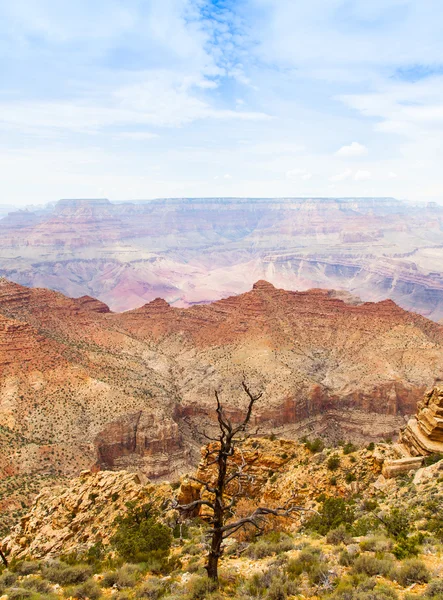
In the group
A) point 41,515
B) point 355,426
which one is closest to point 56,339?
point 41,515

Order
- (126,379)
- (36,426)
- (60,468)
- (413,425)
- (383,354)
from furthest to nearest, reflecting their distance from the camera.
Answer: (383,354) → (126,379) → (36,426) → (60,468) → (413,425)

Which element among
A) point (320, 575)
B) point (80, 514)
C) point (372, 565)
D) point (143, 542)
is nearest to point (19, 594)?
A: point (143, 542)

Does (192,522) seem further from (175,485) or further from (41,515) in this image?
(41,515)

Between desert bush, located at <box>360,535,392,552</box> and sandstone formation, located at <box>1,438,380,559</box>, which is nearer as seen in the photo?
desert bush, located at <box>360,535,392,552</box>

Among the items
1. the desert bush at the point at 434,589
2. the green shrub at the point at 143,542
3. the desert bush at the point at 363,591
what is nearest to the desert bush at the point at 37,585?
the green shrub at the point at 143,542

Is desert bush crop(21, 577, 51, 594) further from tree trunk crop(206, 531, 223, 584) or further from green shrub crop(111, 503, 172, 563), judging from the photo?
tree trunk crop(206, 531, 223, 584)

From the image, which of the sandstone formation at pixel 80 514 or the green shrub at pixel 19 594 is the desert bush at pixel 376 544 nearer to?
the green shrub at pixel 19 594

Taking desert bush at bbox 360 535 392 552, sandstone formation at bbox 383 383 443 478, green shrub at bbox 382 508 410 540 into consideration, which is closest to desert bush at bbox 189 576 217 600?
desert bush at bbox 360 535 392 552
